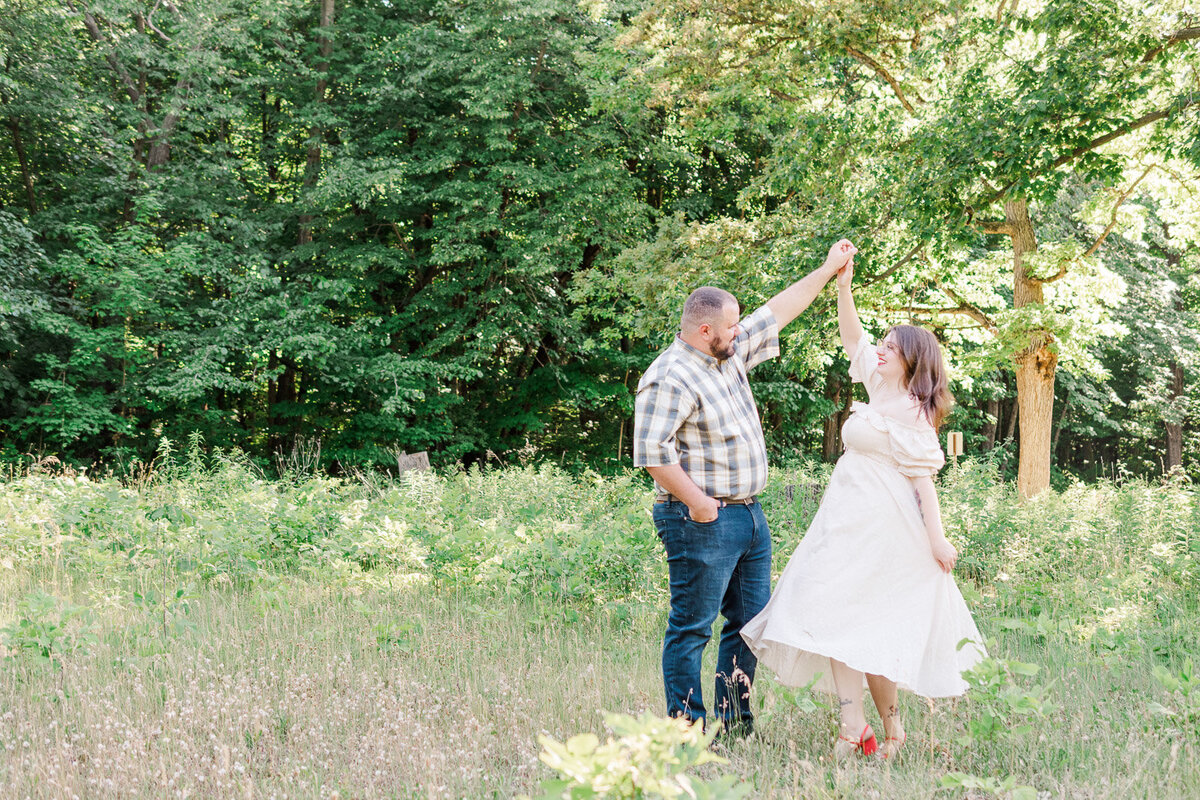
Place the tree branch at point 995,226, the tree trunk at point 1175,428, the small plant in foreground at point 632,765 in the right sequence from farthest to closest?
the tree trunk at point 1175,428
the tree branch at point 995,226
the small plant in foreground at point 632,765

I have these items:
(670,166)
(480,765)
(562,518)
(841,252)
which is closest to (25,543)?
(562,518)

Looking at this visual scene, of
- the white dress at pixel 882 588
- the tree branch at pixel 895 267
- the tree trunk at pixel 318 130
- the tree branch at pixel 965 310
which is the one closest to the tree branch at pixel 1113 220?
the tree branch at pixel 965 310

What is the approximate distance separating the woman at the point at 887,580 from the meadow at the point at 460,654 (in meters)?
0.21

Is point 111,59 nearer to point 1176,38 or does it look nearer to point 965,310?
point 965,310

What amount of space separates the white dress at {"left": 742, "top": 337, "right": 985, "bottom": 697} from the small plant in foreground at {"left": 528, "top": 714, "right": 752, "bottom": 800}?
1.90 m

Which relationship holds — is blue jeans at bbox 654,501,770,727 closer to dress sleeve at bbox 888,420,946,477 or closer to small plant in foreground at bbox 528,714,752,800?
dress sleeve at bbox 888,420,946,477

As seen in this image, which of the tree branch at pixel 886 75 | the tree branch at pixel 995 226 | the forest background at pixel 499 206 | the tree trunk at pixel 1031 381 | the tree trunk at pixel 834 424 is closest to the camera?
the forest background at pixel 499 206

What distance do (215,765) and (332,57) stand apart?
17625mm

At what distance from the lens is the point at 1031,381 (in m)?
13.6

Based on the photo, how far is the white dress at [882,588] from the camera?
11.3 feet

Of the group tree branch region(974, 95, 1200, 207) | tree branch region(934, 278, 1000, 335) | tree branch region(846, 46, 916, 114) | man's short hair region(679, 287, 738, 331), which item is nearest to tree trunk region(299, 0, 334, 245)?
tree branch region(846, 46, 916, 114)

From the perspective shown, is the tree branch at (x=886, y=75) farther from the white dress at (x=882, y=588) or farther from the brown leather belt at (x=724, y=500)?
the brown leather belt at (x=724, y=500)

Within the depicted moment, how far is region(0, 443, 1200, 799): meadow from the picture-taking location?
3.23m

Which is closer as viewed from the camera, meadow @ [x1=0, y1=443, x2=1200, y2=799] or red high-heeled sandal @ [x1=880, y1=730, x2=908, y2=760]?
meadow @ [x1=0, y1=443, x2=1200, y2=799]
